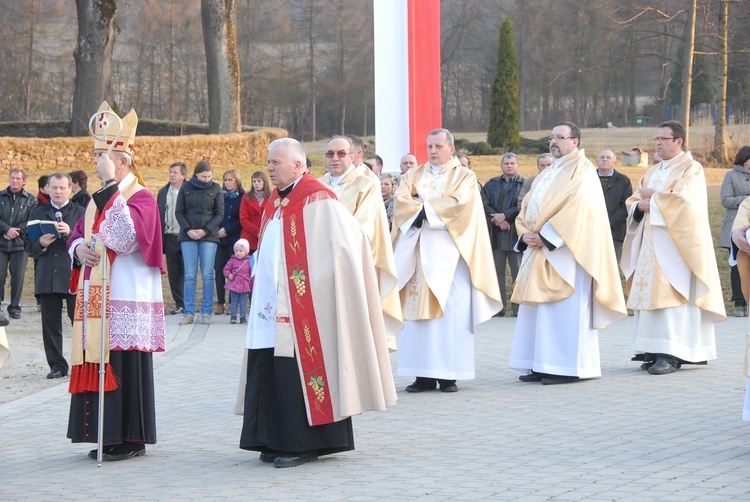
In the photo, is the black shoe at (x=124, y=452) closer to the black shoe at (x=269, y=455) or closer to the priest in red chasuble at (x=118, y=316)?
the priest in red chasuble at (x=118, y=316)

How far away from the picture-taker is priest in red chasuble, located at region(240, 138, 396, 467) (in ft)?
21.5

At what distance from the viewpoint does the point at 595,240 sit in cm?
976

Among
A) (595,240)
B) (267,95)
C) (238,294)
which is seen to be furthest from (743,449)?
(267,95)

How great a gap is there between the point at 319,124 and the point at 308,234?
145 ft

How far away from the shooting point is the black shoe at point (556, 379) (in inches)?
381

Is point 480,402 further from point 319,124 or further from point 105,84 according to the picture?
point 319,124

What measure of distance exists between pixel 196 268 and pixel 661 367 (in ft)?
21.0

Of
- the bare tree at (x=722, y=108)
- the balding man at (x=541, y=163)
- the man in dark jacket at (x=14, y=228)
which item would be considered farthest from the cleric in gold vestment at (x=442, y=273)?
the bare tree at (x=722, y=108)

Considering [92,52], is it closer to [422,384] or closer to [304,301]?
[422,384]

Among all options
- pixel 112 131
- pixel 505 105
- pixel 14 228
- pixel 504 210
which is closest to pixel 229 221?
pixel 14 228

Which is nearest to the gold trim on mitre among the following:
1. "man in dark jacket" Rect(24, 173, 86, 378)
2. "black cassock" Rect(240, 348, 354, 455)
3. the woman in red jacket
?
"black cassock" Rect(240, 348, 354, 455)

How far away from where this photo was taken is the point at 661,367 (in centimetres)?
1002

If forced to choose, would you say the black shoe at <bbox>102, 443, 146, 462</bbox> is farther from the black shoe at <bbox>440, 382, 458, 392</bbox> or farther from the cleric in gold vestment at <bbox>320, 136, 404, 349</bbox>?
the black shoe at <bbox>440, 382, 458, 392</bbox>

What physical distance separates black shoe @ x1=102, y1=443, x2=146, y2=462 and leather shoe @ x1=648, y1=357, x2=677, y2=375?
4.81 meters
